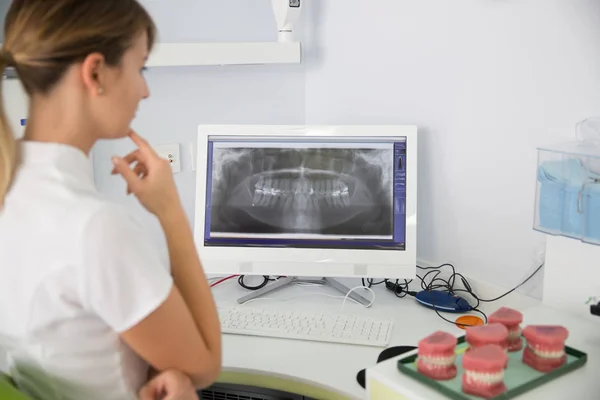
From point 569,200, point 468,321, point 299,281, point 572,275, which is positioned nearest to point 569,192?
point 569,200

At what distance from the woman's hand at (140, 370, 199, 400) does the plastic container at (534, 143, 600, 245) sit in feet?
3.03

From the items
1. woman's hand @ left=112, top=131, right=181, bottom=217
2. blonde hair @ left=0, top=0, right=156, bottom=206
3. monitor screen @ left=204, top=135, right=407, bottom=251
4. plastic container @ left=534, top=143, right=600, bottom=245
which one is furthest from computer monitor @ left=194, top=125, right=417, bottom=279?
blonde hair @ left=0, top=0, right=156, bottom=206

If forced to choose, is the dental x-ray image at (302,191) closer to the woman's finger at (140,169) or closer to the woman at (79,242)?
the woman's finger at (140,169)

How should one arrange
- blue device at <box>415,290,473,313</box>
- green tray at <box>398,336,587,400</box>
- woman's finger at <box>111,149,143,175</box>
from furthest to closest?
blue device at <box>415,290,473,313</box> < woman's finger at <box>111,149,143,175</box> < green tray at <box>398,336,587,400</box>

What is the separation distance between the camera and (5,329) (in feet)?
3.47

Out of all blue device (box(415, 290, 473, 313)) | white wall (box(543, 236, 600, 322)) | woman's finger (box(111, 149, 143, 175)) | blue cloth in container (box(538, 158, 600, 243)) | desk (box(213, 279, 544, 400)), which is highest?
woman's finger (box(111, 149, 143, 175))

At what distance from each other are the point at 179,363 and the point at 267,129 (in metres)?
0.95

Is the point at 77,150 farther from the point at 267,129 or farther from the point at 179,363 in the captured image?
the point at 267,129

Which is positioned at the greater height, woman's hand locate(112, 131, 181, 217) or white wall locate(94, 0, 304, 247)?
white wall locate(94, 0, 304, 247)

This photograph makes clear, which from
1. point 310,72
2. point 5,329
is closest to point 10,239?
point 5,329

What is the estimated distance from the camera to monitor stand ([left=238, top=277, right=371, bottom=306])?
191 centimetres

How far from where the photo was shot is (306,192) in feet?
6.17

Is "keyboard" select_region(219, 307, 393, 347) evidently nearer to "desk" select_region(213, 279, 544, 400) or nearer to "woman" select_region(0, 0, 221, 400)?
"desk" select_region(213, 279, 544, 400)

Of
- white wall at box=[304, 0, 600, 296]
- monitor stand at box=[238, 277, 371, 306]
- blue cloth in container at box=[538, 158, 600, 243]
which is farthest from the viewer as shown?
monitor stand at box=[238, 277, 371, 306]
